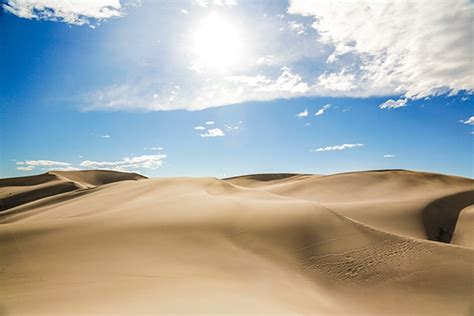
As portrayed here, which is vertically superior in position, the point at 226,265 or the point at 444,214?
the point at 444,214

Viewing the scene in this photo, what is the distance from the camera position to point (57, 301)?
5184mm

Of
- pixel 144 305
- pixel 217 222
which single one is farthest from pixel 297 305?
pixel 217 222

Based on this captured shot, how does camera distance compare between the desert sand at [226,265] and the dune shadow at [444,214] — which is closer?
the desert sand at [226,265]

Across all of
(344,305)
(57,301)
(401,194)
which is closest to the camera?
(57,301)

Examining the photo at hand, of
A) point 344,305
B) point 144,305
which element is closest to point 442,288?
point 344,305

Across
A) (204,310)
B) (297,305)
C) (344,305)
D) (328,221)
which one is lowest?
(344,305)

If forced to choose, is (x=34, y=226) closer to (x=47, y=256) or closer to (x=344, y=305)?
(x=47, y=256)

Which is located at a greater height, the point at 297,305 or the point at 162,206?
the point at 162,206

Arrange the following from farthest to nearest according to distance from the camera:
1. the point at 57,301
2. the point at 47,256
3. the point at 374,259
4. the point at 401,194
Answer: the point at 401,194 < the point at 374,259 < the point at 47,256 < the point at 57,301

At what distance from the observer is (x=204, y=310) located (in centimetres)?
486

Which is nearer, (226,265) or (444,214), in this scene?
(226,265)

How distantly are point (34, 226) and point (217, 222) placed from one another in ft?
21.2

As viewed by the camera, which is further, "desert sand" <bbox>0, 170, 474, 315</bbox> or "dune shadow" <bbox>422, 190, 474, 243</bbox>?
"dune shadow" <bbox>422, 190, 474, 243</bbox>

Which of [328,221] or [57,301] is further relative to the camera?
[328,221]
